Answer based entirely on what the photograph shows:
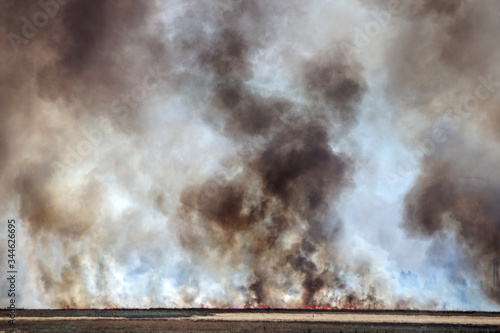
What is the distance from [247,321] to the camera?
158 ft

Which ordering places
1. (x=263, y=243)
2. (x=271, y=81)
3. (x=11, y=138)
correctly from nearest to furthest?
(x=263, y=243) → (x=11, y=138) → (x=271, y=81)

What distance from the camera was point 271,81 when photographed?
72.8 meters

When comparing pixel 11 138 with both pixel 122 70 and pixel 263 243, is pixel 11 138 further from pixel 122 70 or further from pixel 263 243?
pixel 263 243

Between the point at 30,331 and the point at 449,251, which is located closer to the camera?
the point at 30,331

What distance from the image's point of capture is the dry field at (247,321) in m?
45.7

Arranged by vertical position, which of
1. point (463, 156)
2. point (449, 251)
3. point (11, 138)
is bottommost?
point (449, 251)

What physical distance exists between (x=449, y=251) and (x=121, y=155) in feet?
151

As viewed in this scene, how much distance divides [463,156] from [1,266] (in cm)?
6189

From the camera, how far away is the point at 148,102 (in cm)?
7119

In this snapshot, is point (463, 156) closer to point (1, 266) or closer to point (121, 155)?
point (121, 155)

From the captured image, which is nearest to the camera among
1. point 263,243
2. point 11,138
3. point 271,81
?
point 263,243

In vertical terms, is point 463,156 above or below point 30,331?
above

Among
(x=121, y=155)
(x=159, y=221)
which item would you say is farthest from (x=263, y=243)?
(x=121, y=155)

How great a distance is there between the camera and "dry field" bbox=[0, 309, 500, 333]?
45.7 m
